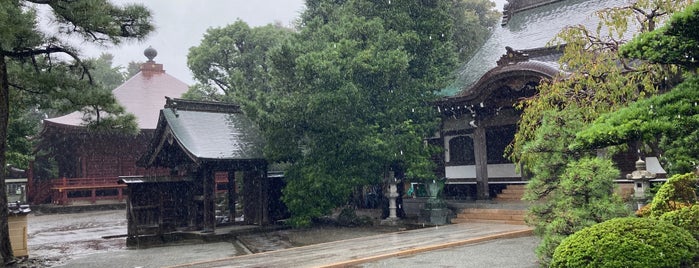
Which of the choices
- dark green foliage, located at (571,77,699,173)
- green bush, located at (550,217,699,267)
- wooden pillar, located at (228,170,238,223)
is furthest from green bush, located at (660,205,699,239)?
wooden pillar, located at (228,170,238,223)

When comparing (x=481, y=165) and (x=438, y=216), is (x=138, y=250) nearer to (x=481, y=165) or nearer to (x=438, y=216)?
(x=438, y=216)

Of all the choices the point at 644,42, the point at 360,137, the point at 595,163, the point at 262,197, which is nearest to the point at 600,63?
the point at 595,163

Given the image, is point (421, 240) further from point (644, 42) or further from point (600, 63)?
point (644, 42)

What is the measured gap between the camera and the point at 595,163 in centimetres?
811

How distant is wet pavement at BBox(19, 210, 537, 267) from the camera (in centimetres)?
1005

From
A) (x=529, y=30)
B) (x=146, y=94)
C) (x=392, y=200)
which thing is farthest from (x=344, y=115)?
(x=146, y=94)

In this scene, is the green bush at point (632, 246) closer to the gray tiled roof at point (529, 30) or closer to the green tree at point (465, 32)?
the gray tiled roof at point (529, 30)

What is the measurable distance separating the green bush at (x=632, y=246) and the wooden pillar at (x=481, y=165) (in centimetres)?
1132

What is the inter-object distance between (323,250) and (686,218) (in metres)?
7.07

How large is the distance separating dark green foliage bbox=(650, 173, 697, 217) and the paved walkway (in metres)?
4.47

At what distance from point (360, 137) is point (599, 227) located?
30.9 feet

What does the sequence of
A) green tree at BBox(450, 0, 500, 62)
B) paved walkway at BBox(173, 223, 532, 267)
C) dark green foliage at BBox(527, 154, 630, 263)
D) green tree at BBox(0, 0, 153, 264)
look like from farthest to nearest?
green tree at BBox(450, 0, 500, 62) < green tree at BBox(0, 0, 153, 264) < paved walkway at BBox(173, 223, 532, 267) < dark green foliage at BBox(527, 154, 630, 263)

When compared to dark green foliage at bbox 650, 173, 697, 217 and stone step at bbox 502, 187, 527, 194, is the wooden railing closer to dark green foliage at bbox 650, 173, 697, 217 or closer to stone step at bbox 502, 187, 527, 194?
stone step at bbox 502, 187, 527, 194

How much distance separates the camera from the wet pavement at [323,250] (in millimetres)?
10047
